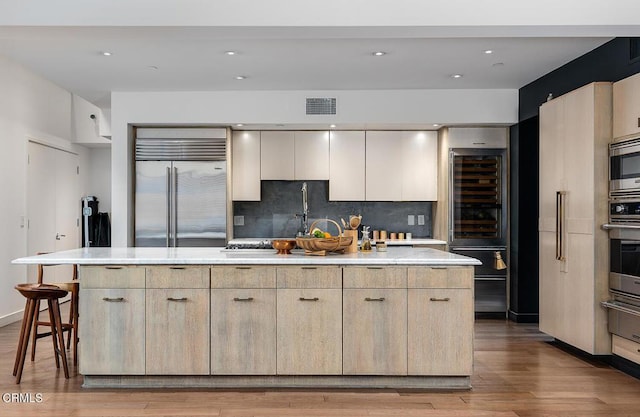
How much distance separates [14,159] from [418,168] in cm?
454

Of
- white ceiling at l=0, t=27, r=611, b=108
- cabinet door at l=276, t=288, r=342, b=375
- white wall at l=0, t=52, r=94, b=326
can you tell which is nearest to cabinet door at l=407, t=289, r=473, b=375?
cabinet door at l=276, t=288, r=342, b=375

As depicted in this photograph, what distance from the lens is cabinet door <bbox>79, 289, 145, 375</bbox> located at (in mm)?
3965

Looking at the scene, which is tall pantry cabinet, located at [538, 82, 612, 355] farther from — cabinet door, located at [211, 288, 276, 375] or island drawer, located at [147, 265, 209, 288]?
island drawer, located at [147, 265, 209, 288]

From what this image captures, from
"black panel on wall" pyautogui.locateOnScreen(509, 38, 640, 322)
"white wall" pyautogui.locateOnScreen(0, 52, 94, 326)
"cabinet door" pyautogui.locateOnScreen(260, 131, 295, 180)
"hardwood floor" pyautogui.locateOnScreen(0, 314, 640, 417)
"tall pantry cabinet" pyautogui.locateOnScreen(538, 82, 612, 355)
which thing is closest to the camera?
"hardwood floor" pyautogui.locateOnScreen(0, 314, 640, 417)

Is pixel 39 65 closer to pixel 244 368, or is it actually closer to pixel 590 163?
pixel 244 368

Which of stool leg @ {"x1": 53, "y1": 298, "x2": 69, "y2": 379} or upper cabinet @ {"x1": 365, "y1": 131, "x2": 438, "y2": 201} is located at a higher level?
upper cabinet @ {"x1": 365, "y1": 131, "x2": 438, "y2": 201}

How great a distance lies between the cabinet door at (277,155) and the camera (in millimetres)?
7043

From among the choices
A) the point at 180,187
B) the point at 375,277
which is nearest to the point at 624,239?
the point at 375,277

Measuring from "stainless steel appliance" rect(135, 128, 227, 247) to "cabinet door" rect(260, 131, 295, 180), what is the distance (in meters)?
0.49

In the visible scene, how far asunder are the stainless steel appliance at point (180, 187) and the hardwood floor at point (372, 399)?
7.91 feet

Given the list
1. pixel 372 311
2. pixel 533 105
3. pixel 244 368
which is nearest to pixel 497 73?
pixel 533 105

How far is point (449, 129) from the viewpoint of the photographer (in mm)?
6812

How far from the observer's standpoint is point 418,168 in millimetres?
7070

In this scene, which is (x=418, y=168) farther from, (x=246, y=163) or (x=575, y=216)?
(x=575, y=216)
